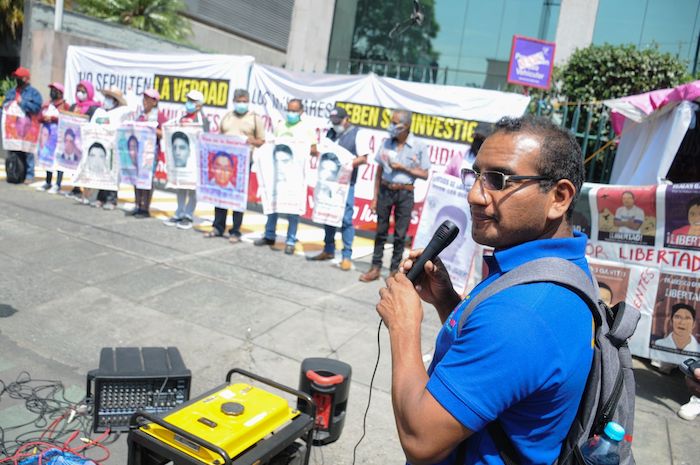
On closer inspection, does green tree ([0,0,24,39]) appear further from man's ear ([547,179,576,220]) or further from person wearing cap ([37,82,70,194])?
man's ear ([547,179,576,220])

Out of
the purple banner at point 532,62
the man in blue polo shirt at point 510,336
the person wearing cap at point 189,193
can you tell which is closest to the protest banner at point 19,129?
the person wearing cap at point 189,193

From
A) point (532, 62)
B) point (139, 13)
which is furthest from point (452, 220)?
point (139, 13)

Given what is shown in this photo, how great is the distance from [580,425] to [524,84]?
388 inches

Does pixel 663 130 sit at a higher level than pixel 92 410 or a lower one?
higher

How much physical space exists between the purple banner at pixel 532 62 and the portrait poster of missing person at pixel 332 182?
4.43 metres

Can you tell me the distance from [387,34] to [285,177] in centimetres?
1516

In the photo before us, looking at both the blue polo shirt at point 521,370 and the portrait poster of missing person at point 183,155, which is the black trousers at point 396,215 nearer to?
the portrait poster of missing person at point 183,155

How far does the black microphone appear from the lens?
6.34 ft

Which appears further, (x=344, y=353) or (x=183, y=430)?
(x=344, y=353)

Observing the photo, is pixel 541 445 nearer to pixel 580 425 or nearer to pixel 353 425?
pixel 580 425

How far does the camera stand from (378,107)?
9.80 m

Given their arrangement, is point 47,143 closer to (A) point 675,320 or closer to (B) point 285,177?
(B) point 285,177

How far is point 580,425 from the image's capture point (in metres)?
1.49

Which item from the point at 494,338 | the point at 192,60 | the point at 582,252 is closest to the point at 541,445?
the point at 494,338
